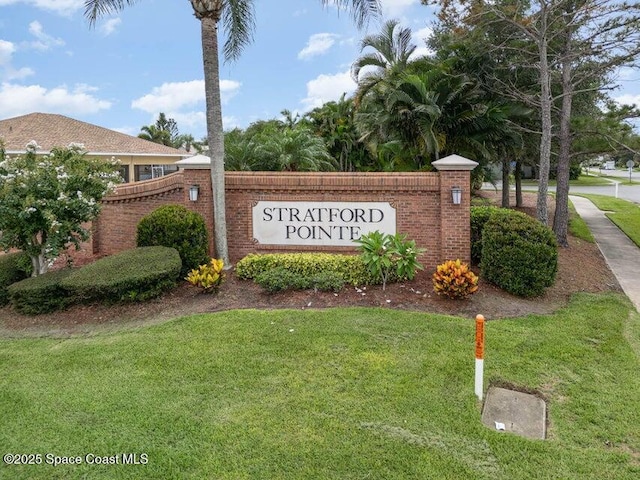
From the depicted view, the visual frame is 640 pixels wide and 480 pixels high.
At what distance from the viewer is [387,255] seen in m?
7.21

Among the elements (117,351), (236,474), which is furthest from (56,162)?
(236,474)

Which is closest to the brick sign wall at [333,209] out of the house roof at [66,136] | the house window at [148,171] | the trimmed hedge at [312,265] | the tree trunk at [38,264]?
the trimmed hedge at [312,265]

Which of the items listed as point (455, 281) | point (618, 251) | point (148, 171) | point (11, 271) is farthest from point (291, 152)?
point (148, 171)

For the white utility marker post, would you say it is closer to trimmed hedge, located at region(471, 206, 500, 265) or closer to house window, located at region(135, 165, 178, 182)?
trimmed hedge, located at region(471, 206, 500, 265)

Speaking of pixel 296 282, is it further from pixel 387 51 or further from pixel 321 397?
pixel 387 51

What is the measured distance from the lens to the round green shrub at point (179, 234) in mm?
7891

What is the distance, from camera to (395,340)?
17.7 feet

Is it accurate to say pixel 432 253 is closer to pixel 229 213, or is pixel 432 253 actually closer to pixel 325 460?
pixel 229 213

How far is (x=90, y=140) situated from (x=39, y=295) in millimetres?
15245

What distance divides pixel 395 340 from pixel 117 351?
332 cm

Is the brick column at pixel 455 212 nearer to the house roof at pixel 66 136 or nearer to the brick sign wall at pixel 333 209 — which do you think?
the brick sign wall at pixel 333 209

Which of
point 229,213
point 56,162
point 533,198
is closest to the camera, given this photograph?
point 56,162

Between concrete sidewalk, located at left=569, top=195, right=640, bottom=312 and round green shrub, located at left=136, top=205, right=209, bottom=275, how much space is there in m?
7.25

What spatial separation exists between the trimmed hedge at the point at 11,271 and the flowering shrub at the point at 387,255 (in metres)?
6.01
